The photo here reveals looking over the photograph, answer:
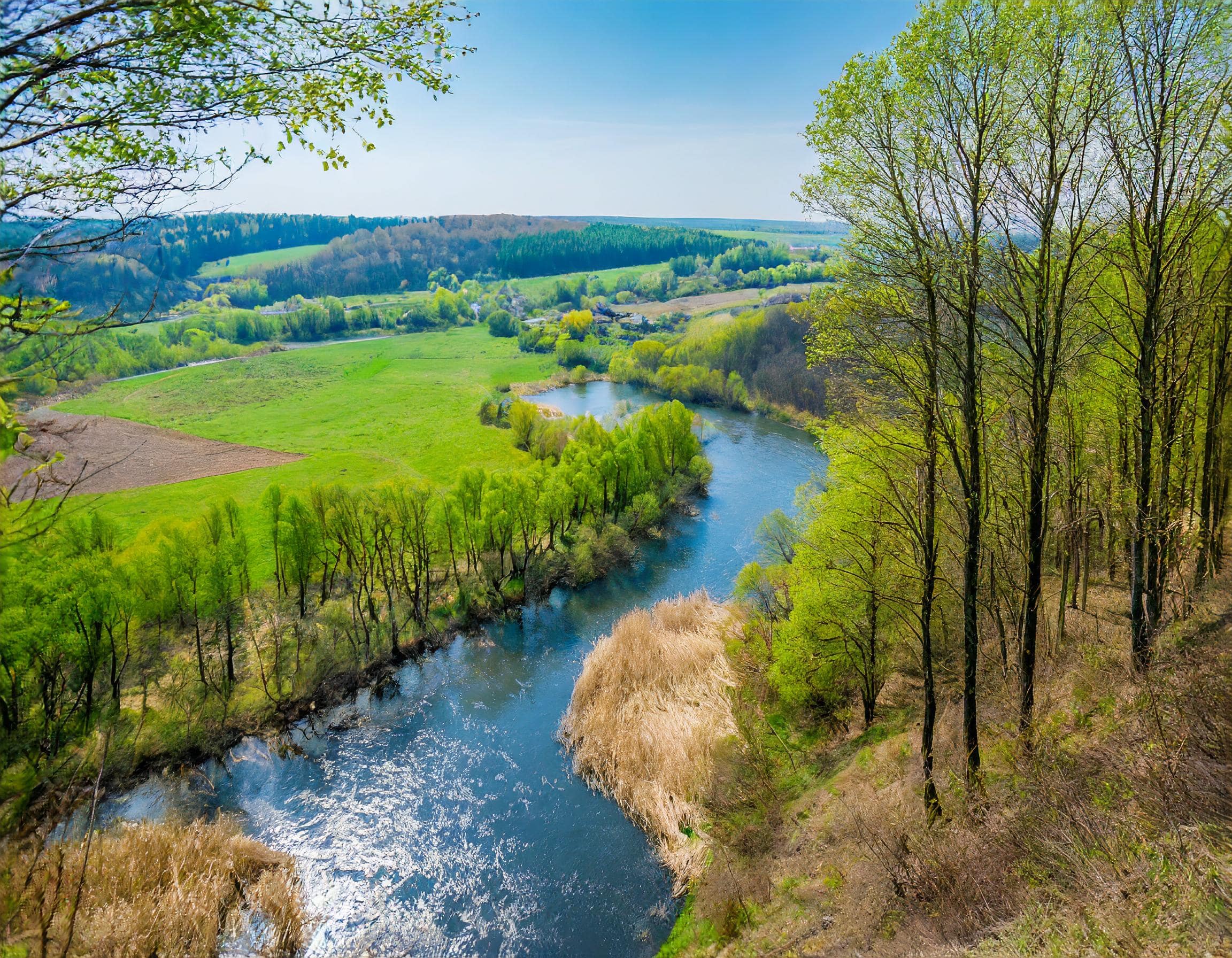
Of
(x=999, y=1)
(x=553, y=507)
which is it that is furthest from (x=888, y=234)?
(x=553, y=507)

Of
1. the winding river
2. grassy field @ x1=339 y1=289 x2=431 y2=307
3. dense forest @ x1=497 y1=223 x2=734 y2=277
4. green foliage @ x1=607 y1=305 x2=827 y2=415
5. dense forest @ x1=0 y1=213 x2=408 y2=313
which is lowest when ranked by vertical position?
the winding river

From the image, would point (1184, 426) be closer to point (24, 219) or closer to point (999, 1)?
point (999, 1)

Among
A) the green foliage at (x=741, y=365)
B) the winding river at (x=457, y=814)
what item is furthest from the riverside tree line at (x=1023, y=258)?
the green foliage at (x=741, y=365)

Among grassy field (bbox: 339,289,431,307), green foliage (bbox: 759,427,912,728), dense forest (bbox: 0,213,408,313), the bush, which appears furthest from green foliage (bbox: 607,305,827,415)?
grassy field (bbox: 339,289,431,307)

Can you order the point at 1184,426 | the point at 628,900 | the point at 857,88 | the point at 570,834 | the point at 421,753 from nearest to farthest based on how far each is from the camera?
the point at 857,88 < the point at 1184,426 < the point at 628,900 < the point at 570,834 < the point at 421,753

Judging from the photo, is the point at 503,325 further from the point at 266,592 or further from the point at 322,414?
the point at 266,592

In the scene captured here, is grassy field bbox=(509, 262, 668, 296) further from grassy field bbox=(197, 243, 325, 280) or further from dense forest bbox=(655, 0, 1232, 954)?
dense forest bbox=(655, 0, 1232, 954)

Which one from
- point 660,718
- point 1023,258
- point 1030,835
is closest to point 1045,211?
point 1023,258
